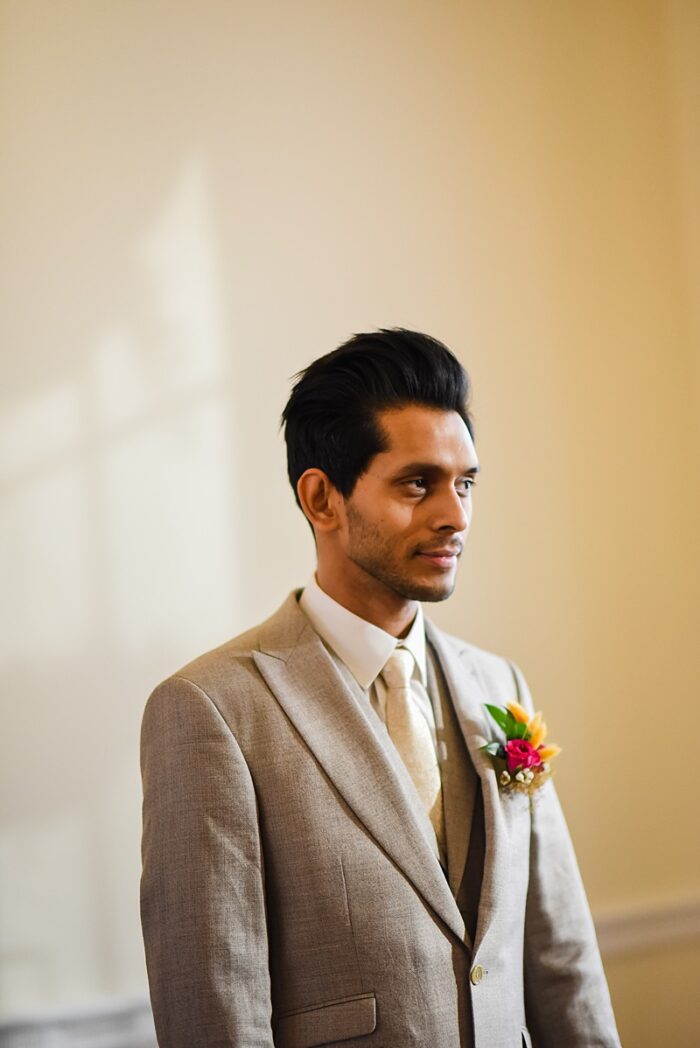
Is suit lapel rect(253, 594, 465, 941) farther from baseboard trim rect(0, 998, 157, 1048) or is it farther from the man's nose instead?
baseboard trim rect(0, 998, 157, 1048)

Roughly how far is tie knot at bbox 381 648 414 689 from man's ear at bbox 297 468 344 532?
0.22 metres

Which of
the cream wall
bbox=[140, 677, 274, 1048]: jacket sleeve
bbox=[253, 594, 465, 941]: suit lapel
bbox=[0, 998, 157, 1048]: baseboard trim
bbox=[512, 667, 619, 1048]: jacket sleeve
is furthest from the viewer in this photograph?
the cream wall

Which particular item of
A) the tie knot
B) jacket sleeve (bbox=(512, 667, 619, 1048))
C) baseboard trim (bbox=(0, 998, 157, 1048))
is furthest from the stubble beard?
baseboard trim (bbox=(0, 998, 157, 1048))

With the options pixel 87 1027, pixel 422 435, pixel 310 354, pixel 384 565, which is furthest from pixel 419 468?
pixel 87 1027

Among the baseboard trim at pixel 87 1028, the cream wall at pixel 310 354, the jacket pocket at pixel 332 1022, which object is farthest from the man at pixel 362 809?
the baseboard trim at pixel 87 1028

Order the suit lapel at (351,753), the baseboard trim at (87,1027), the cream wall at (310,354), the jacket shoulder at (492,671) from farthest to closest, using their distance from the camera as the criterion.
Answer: the cream wall at (310,354), the baseboard trim at (87,1027), the jacket shoulder at (492,671), the suit lapel at (351,753)

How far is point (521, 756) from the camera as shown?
1673mm

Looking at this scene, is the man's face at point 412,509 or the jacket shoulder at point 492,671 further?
the jacket shoulder at point 492,671

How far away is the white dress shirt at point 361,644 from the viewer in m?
1.65

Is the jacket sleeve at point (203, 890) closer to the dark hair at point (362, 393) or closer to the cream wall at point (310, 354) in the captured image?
the dark hair at point (362, 393)

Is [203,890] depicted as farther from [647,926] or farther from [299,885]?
[647,926]

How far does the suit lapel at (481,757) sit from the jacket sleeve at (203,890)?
341 mm

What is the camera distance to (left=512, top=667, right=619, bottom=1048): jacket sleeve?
172 cm

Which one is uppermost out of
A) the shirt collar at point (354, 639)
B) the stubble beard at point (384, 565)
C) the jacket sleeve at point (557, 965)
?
the stubble beard at point (384, 565)
